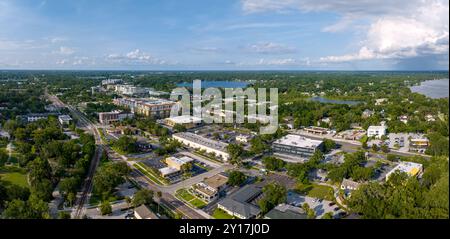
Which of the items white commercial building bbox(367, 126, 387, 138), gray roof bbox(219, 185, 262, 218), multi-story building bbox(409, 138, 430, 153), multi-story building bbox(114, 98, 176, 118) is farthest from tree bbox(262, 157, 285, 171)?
multi-story building bbox(114, 98, 176, 118)

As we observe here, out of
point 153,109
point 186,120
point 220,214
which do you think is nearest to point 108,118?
point 153,109

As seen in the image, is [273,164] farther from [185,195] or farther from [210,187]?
[185,195]

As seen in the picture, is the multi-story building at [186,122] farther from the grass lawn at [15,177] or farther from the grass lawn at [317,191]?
the grass lawn at [317,191]

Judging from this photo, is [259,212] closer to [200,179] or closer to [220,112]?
[200,179]

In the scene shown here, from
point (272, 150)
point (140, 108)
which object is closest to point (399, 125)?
point (272, 150)

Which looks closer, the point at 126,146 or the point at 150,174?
the point at 150,174
